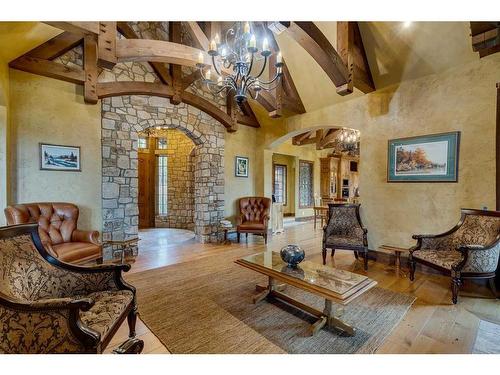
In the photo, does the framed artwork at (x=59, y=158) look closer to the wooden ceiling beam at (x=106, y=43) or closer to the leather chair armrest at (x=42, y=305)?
the wooden ceiling beam at (x=106, y=43)

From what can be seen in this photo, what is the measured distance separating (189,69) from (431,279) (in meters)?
5.86

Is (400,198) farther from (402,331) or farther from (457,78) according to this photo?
(402,331)

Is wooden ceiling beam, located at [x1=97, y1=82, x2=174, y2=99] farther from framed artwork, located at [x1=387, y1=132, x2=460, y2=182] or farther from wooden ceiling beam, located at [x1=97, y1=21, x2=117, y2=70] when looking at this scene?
framed artwork, located at [x1=387, y1=132, x2=460, y2=182]

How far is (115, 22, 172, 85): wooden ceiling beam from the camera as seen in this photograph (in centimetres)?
400

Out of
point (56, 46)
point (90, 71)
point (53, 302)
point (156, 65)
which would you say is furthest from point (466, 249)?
point (56, 46)

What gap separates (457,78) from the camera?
3.24 m

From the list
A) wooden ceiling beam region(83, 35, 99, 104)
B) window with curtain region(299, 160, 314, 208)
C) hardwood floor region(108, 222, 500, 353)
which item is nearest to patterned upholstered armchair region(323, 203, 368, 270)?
hardwood floor region(108, 222, 500, 353)

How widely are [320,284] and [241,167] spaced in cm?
440

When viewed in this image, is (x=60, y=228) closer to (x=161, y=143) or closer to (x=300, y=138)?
(x=161, y=143)

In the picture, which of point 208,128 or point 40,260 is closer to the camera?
point 40,260

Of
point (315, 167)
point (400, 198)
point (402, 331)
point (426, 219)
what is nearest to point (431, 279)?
point (426, 219)

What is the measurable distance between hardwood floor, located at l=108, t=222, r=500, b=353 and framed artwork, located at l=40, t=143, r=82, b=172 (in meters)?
1.92

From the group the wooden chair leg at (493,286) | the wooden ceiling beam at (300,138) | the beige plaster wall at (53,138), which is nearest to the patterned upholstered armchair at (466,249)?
the wooden chair leg at (493,286)

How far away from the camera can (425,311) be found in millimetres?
2375
